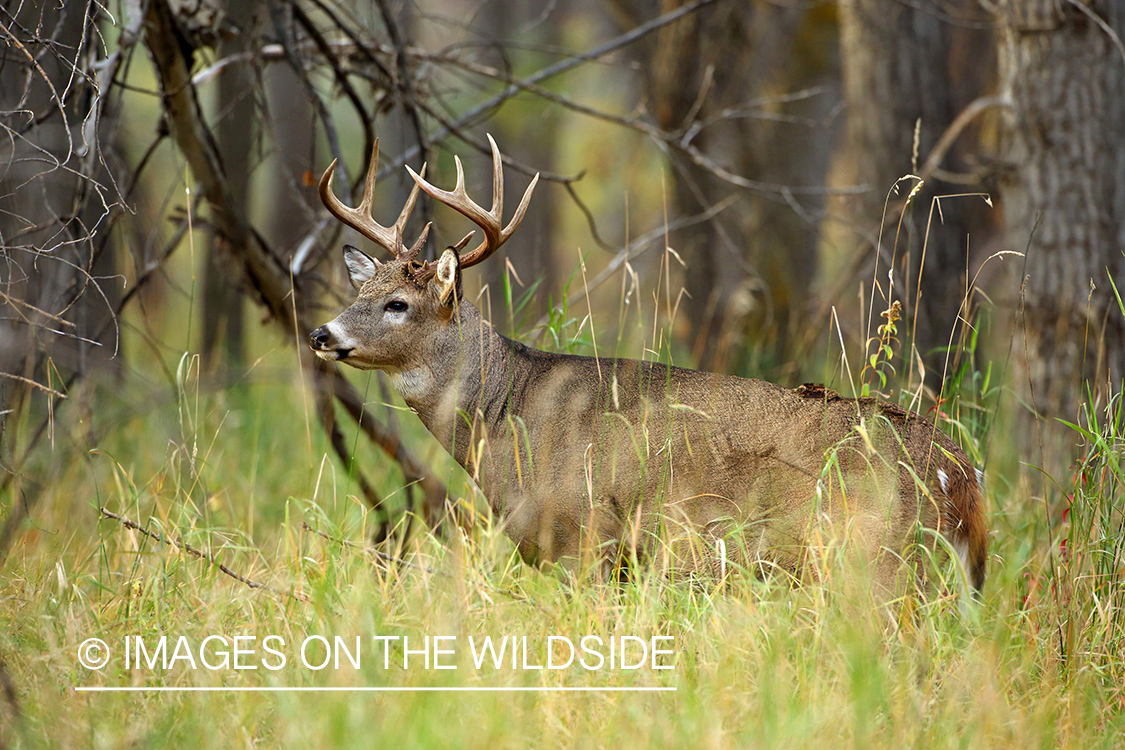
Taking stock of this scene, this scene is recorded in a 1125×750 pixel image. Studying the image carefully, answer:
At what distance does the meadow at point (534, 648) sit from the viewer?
9.83ft

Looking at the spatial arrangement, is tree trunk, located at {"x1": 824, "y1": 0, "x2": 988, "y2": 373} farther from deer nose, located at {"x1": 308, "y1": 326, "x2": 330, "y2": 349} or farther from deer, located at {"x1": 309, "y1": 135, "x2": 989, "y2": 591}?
deer nose, located at {"x1": 308, "y1": 326, "x2": 330, "y2": 349}

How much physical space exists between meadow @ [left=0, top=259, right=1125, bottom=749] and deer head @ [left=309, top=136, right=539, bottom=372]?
64cm

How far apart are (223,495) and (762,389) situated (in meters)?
3.23

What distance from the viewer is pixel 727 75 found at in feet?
29.2

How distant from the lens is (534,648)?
3523mm

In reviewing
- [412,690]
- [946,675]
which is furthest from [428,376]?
[946,675]

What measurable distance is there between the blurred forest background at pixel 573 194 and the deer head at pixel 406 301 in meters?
0.28

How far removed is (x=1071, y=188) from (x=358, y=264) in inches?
144

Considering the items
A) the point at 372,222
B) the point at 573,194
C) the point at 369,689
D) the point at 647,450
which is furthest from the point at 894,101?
the point at 369,689

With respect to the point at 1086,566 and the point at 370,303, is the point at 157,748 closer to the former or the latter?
the point at 370,303

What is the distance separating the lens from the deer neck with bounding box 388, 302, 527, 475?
4652 mm

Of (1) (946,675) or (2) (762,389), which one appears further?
(2) (762,389)

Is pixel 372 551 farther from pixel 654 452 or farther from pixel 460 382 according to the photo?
pixel 654 452

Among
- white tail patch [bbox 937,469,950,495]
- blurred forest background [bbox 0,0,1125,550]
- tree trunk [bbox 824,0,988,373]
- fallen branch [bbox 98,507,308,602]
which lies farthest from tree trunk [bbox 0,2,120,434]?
tree trunk [bbox 824,0,988,373]
